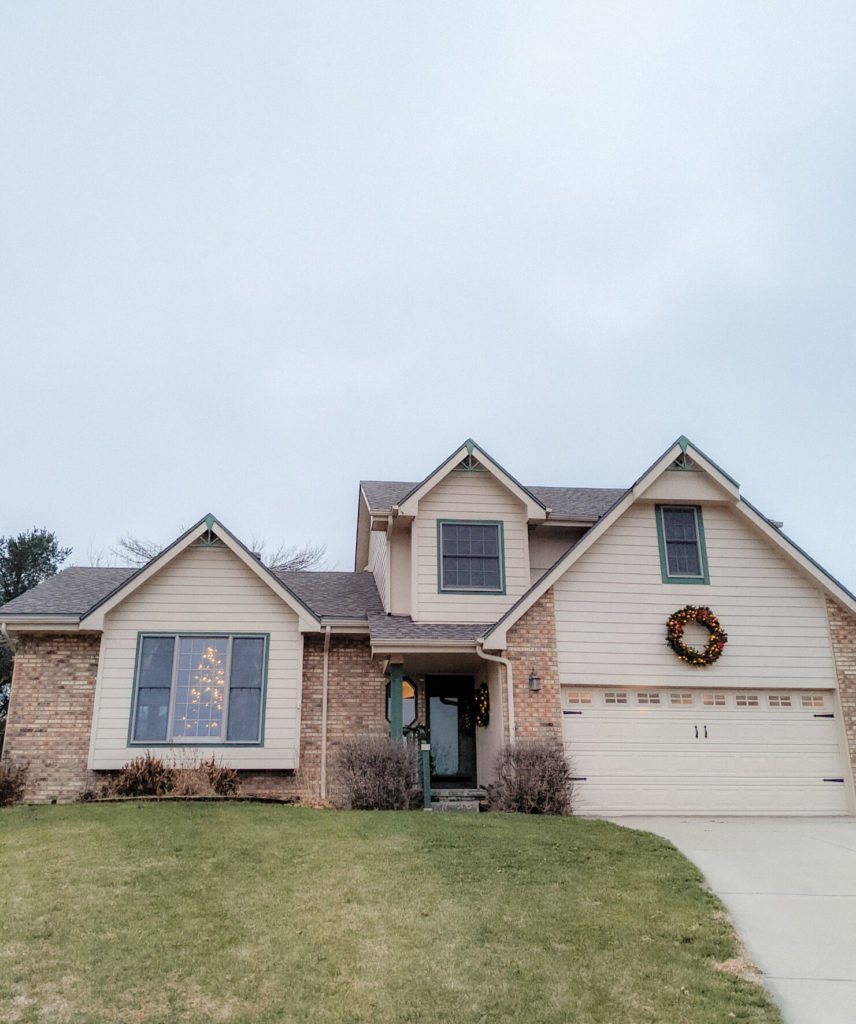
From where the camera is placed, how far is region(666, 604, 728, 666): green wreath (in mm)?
13812

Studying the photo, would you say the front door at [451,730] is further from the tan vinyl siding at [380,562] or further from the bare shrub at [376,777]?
the bare shrub at [376,777]

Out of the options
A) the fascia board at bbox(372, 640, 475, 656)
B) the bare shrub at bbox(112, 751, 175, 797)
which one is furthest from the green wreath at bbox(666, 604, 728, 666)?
the bare shrub at bbox(112, 751, 175, 797)

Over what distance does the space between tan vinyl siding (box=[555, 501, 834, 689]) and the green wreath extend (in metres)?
0.17

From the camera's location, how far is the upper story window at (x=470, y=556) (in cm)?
1562

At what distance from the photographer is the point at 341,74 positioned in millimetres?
23469

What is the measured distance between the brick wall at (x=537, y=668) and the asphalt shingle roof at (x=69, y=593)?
7.65m

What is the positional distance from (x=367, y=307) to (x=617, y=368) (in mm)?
40911

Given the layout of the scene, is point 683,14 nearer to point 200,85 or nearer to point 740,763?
point 200,85

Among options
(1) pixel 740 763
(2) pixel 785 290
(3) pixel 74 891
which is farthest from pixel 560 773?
(2) pixel 785 290

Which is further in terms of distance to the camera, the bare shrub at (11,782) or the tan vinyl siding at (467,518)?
the tan vinyl siding at (467,518)

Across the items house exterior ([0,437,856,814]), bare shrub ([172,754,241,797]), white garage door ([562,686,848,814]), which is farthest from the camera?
A: house exterior ([0,437,856,814])

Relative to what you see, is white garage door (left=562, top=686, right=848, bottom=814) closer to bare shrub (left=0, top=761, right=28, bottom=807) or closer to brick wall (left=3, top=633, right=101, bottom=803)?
brick wall (left=3, top=633, right=101, bottom=803)

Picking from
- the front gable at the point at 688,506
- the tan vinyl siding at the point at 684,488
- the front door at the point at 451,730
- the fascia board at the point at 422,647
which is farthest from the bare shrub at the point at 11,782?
the tan vinyl siding at the point at 684,488

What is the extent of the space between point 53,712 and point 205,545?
382 cm
